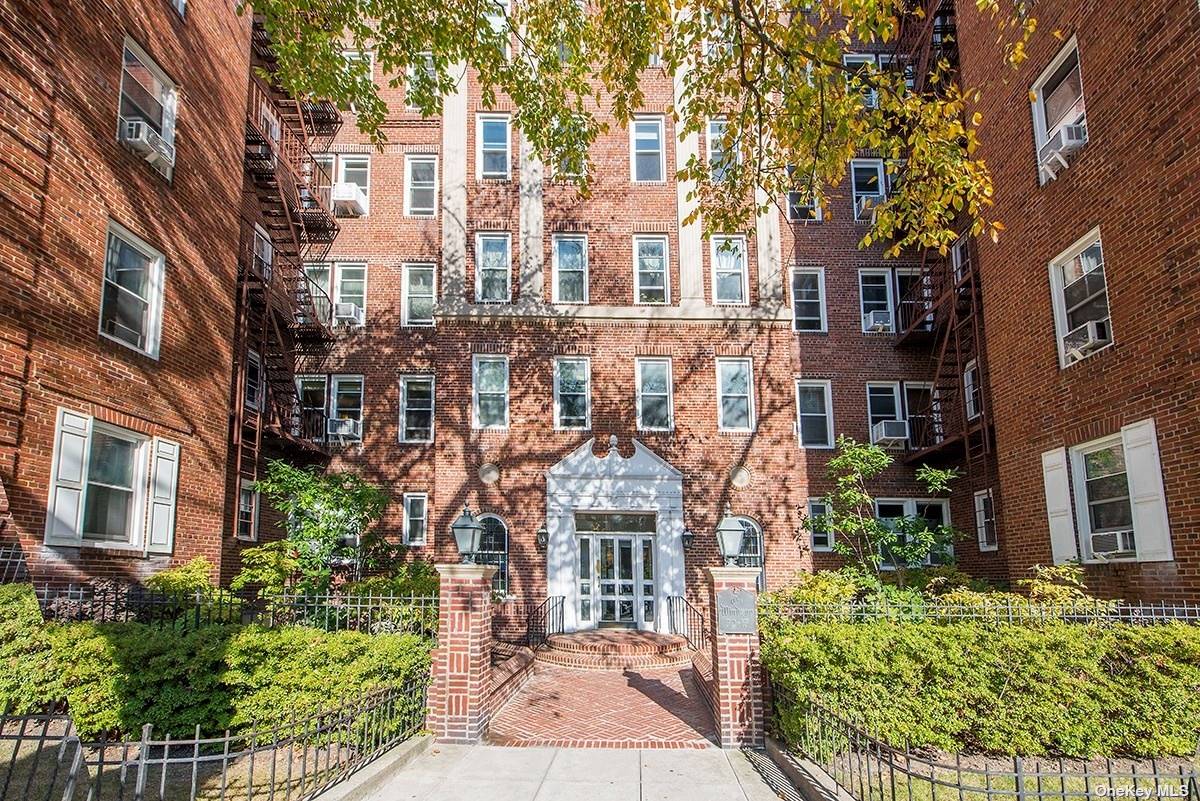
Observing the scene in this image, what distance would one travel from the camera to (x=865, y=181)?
20.3 metres

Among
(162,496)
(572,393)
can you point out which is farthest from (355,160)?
(162,496)

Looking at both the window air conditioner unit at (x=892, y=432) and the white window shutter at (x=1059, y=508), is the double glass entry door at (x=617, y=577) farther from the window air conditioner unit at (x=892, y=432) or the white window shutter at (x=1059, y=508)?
the white window shutter at (x=1059, y=508)

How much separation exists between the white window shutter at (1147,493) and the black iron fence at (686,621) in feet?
26.0

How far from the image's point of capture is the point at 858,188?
66.6 ft

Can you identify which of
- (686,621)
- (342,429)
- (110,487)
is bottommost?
(686,621)

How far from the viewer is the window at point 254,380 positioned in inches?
646

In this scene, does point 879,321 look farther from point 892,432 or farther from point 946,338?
point 892,432

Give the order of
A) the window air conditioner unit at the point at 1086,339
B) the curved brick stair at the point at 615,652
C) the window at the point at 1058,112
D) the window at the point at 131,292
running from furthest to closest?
the curved brick stair at the point at 615,652 → the window at the point at 1058,112 → the window air conditioner unit at the point at 1086,339 → the window at the point at 131,292

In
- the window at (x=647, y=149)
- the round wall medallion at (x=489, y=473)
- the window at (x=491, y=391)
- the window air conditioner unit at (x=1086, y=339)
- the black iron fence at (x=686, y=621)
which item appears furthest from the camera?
the window at (x=647, y=149)

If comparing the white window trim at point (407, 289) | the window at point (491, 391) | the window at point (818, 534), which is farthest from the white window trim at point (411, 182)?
the window at point (818, 534)

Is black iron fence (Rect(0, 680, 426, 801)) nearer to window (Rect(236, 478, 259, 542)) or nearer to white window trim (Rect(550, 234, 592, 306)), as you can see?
window (Rect(236, 478, 259, 542))

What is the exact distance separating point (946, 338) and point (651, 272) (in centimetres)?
734

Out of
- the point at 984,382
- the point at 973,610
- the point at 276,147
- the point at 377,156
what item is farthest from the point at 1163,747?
the point at 377,156

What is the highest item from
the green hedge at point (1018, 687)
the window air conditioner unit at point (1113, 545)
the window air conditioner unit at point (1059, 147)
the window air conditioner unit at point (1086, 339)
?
the window air conditioner unit at point (1059, 147)
